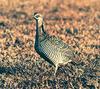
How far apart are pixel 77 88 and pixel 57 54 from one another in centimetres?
75

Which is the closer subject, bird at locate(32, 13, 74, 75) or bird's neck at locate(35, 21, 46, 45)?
bird at locate(32, 13, 74, 75)

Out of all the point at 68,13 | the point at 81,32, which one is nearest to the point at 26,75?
the point at 81,32

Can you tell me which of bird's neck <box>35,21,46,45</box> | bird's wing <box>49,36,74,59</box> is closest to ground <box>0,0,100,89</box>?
bird's wing <box>49,36,74,59</box>

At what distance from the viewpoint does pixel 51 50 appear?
9070 millimetres

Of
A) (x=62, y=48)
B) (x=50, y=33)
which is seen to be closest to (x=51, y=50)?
(x=62, y=48)

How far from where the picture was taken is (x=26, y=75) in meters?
9.32

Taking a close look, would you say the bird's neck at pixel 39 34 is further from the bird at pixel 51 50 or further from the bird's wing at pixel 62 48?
the bird's wing at pixel 62 48

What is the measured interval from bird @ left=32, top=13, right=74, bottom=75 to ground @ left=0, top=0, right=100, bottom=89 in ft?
0.81

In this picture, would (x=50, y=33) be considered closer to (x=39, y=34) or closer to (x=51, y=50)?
(x=39, y=34)

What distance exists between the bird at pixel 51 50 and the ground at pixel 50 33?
0.25m

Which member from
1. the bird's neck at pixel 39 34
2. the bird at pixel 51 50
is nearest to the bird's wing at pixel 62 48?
the bird at pixel 51 50

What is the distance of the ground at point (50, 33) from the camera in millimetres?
9055

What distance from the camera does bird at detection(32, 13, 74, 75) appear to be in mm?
9000

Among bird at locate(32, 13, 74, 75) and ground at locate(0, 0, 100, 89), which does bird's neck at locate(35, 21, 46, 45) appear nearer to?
bird at locate(32, 13, 74, 75)
